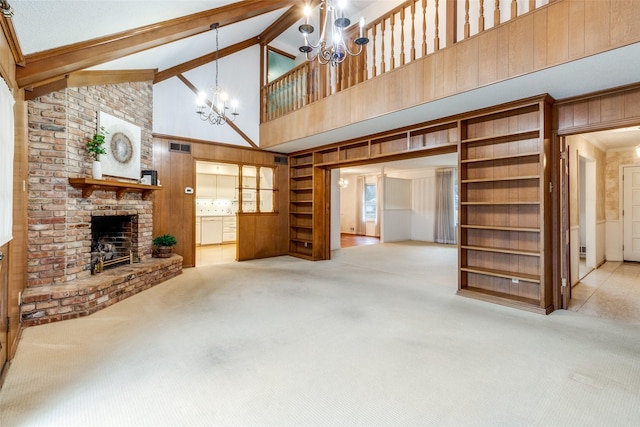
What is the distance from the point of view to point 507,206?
3.88 m

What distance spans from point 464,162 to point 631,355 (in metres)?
2.47

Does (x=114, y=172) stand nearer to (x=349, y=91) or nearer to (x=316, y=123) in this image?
(x=316, y=123)

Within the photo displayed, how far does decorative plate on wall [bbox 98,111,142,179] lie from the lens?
4066 mm

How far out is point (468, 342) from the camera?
262cm

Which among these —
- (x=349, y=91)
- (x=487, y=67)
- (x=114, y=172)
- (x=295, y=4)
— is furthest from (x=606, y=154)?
(x=114, y=172)

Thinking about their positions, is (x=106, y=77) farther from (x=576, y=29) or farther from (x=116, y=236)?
(x=576, y=29)

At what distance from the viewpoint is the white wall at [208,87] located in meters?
5.42

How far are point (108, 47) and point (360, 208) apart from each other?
401 inches

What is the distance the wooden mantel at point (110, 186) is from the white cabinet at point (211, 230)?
3777 mm

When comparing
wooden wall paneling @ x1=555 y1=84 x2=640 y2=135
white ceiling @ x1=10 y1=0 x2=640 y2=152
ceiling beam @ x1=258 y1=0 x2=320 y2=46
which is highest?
ceiling beam @ x1=258 y1=0 x2=320 y2=46

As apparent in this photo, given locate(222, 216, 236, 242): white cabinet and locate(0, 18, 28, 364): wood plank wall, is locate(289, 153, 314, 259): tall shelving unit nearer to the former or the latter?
locate(222, 216, 236, 242): white cabinet

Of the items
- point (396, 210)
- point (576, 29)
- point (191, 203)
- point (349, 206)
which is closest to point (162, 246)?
point (191, 203)

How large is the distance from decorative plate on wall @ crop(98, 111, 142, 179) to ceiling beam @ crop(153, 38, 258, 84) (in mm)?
1215

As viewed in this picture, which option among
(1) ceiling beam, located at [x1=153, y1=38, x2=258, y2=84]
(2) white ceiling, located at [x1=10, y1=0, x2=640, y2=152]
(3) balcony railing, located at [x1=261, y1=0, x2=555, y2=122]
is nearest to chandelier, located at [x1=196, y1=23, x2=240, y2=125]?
(1) ceiling beam, located at [x1=153, y1=38, x2=258, y2=84]
